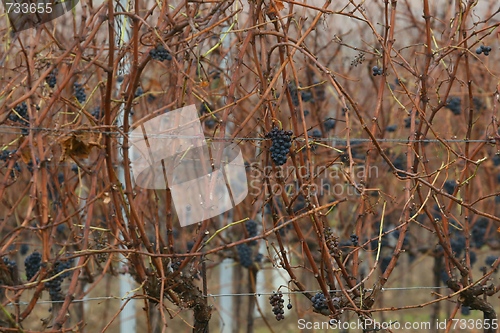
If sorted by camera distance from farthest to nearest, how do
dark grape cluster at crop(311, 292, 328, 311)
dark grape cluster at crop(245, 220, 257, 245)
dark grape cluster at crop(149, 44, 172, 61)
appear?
dark grape cluster at crop(245, 220, 257, 245) → dark grape cluster at crop(311, 292, 328, 311) → dark grape cluster at crop(149, 44, 172, 61)

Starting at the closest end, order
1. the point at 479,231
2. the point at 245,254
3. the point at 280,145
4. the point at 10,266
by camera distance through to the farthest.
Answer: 1. the point at 280,145
2. the point at 10,266
3. the point at 245,254
4. the point at 479,231

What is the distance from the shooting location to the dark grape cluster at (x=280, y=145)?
7.52 feet

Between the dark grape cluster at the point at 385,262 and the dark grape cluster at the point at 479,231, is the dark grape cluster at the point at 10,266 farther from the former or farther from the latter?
the dark grape cluster at the point at 479,231

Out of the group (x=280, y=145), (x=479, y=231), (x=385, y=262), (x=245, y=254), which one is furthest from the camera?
(x=479, y=231)

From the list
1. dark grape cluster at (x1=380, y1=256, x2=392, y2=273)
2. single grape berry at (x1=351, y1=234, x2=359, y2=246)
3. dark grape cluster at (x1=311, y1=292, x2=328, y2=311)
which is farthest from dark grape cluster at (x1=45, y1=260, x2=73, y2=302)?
dark grape cluster at (x1=380, y1=256, x2=392, y2=273)

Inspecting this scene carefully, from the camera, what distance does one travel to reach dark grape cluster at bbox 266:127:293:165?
7.52 feet

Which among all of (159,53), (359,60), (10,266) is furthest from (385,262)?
(159,53)

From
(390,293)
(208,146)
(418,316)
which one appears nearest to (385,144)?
(208,146)

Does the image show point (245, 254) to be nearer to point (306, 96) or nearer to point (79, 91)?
point (306, 96)

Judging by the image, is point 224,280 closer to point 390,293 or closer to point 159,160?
point 159,160

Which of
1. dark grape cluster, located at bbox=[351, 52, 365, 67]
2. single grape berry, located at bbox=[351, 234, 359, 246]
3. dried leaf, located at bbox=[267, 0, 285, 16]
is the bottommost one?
single grape berry, located at bbox=[351, 234, 359, 246]

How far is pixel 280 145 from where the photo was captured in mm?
2297

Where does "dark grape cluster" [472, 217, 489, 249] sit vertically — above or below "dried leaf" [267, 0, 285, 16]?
below

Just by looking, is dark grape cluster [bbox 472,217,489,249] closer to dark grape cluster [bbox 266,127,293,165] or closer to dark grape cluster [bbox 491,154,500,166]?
dark grape cluster [bbox 491,154,500,166]
